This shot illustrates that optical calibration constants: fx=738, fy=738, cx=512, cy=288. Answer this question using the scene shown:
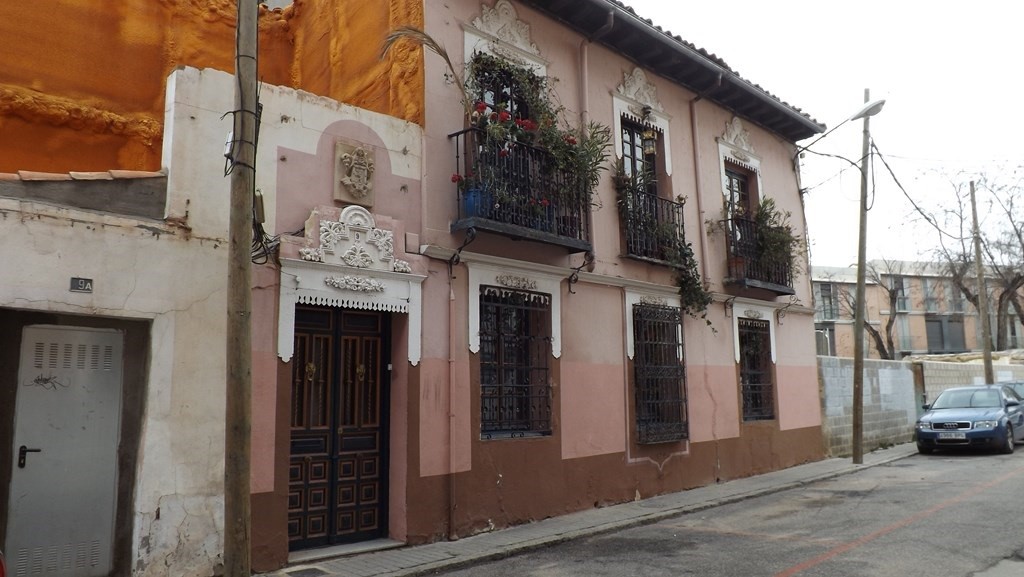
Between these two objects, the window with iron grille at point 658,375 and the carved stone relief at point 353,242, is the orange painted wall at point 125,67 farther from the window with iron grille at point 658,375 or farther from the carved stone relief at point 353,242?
the window with iron grille at point 658,375

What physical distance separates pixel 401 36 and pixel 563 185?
2659 mm

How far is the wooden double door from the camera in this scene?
24.0 feet

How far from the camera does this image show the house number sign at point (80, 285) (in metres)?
5.84

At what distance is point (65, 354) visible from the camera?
6.01 metres

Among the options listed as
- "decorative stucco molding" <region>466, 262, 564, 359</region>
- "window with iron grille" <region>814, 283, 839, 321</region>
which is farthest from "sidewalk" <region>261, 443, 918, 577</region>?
"window with iron grille" <region>814, 283, 839, 321</region>

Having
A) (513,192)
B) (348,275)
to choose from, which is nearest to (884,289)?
(513,192)

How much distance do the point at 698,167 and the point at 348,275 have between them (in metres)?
7.31

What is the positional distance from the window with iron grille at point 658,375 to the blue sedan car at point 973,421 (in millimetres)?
7726

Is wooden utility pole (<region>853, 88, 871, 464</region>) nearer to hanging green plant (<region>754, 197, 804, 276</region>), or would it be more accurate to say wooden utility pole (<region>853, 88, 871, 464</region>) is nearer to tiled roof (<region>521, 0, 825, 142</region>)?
hanging green plant (<region>754, 197, 804, 276</region>)

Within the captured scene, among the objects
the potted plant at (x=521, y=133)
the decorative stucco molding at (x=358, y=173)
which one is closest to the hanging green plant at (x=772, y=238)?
the potted plant at (x=521, y=133)

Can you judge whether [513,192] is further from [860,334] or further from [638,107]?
[860,334]

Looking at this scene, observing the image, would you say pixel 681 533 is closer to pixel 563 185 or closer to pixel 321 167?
pixel 563 185

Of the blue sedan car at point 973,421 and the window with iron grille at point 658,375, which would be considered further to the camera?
the blue sedan car at point 973,421

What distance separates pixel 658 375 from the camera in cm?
1108
